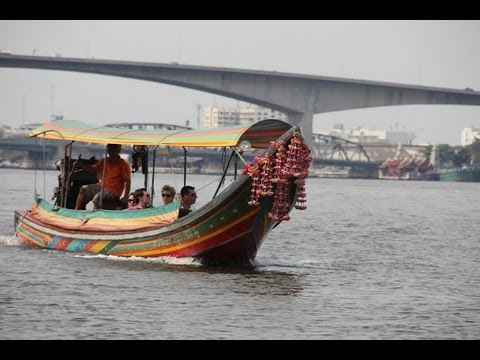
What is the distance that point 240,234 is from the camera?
23.8m

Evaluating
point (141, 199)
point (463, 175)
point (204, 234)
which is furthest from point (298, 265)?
point (463, 175)

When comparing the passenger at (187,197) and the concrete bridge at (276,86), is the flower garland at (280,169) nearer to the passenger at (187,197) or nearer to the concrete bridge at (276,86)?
the passenger at (187,197)

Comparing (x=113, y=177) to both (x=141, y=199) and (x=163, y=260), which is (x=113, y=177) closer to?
(x=141, y=199)

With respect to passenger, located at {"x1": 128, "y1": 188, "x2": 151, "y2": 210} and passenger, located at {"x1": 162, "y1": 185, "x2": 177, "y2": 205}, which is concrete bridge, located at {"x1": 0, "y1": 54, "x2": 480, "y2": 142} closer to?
passenger, located at {"x1": 128, "y1": 188, "x2": 151, "y2": 210}

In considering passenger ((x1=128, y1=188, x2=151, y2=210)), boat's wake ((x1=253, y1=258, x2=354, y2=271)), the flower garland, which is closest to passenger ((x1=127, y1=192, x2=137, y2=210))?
passenger ((x1=128, y1=188, x2=151, y2=210))

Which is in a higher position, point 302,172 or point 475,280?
point 302,172

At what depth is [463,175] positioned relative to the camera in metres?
158

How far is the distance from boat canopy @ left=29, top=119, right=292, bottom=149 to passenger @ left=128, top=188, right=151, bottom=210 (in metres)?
0.87

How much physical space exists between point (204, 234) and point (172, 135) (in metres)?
2.08

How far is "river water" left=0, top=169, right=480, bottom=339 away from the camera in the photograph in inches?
722
